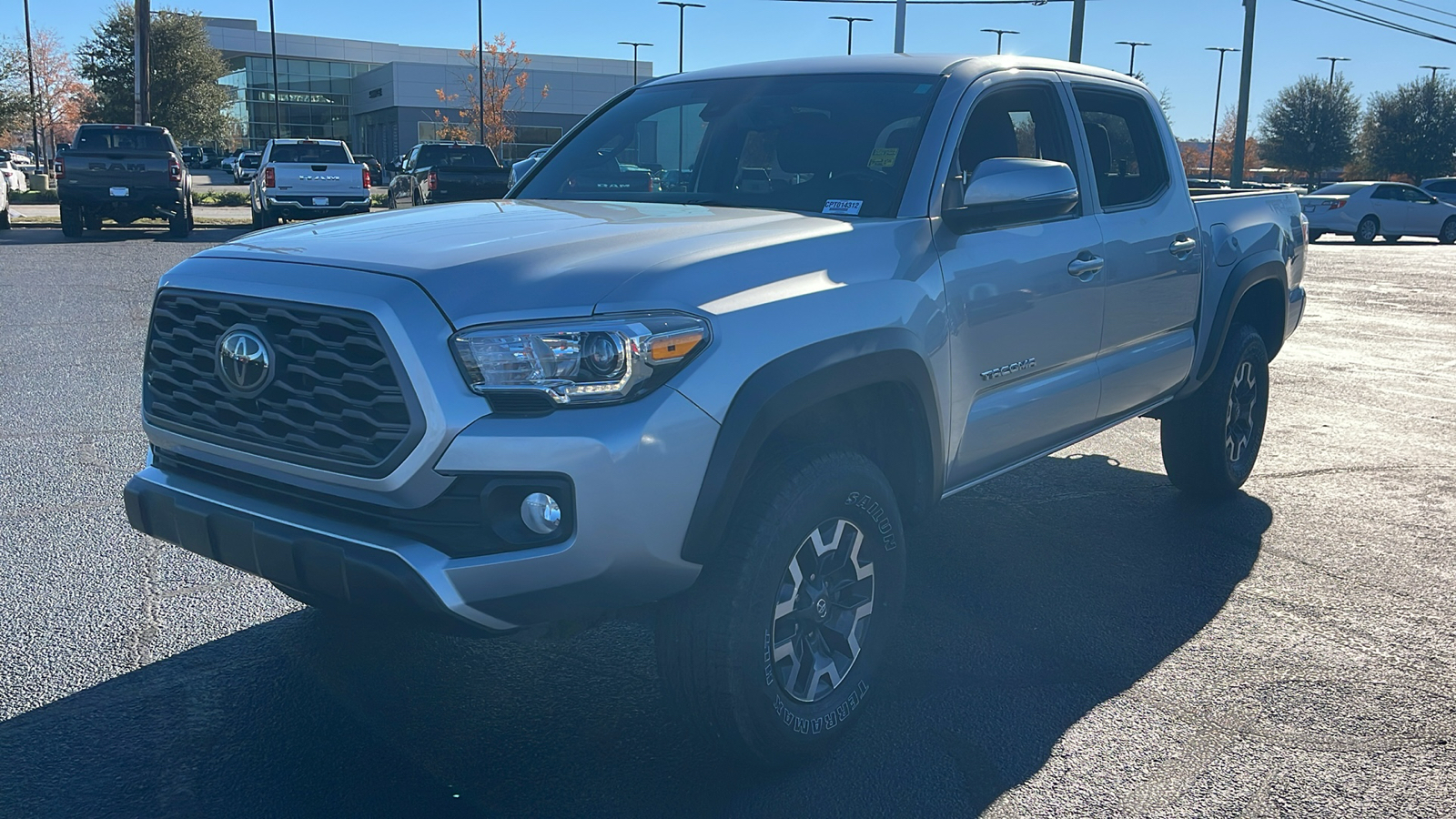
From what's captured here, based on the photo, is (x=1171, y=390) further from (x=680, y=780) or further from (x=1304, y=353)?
(x=1304, y=353)

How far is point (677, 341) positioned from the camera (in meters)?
2.84

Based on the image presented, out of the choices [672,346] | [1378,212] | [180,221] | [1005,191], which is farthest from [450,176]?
[1378,212]

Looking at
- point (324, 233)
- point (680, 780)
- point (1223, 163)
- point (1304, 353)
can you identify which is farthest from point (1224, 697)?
point (1223, 163)

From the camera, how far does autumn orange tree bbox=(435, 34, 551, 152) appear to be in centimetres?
6538

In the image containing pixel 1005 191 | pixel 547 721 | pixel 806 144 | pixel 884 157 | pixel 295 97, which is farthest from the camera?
pixel 295 97

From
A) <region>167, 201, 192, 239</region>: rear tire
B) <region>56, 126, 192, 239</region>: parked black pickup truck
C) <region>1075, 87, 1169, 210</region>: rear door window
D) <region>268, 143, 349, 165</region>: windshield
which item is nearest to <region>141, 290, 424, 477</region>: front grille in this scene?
<region>1075, 87, 1169, 210</region>: rear door window

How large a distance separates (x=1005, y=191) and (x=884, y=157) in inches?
17.9

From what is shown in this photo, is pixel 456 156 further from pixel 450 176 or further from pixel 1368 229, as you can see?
pixel 1368 229

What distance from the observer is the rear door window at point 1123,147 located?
4992mm

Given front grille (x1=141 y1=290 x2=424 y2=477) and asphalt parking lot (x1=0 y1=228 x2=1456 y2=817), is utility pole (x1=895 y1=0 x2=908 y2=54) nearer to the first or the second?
asphalt parking lot (x1=0 y1=228 x2=1456 y2=817)

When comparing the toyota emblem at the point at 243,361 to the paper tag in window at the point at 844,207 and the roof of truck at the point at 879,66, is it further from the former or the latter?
the roof of truck at the point at 879,66

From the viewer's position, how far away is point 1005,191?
370 cm

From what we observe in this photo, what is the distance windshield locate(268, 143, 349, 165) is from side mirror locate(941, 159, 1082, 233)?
68.1 feet

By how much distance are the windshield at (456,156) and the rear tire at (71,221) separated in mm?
6344
